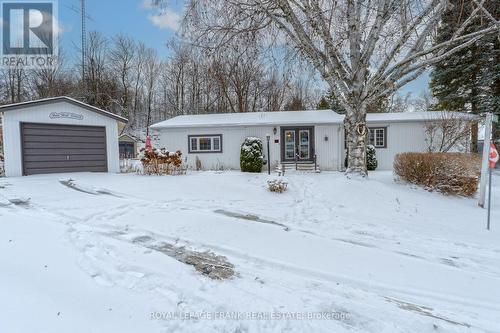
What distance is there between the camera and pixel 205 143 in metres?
14.6

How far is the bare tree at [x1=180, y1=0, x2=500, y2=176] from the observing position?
7598mm

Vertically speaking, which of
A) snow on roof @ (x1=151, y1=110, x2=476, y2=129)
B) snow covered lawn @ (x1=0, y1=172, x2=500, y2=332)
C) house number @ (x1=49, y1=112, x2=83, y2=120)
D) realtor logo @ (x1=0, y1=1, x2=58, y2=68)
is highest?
realtor logo @ (x1=0, y1=1, x2=58, y2=68)

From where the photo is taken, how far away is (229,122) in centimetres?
1427

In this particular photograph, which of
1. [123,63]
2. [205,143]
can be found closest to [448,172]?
[205,143]

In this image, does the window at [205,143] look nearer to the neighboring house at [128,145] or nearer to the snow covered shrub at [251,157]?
the snow covered shrub at [251,157]

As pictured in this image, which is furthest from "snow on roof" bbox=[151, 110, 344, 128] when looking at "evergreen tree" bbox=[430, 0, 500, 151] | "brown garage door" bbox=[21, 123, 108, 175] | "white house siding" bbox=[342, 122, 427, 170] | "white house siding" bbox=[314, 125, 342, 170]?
"evergreen tree" bbox=[430, 0, 500, 151]

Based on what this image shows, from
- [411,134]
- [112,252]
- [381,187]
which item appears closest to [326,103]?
[411,134]

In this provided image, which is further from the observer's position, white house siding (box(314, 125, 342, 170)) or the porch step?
white house siding (box(314, 125, 342, 170))

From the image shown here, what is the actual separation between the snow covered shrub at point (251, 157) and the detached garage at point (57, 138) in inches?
231

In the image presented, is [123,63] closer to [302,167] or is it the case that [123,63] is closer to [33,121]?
[33,121]

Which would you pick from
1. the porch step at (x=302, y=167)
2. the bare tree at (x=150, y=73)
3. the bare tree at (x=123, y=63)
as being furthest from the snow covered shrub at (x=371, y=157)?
the bare tree at (x=123, y=63)

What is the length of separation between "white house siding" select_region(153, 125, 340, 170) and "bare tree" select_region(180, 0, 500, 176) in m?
5.13

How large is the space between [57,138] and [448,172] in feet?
44.4

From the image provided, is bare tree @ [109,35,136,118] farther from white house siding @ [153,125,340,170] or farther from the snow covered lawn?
the snow covered lawn
